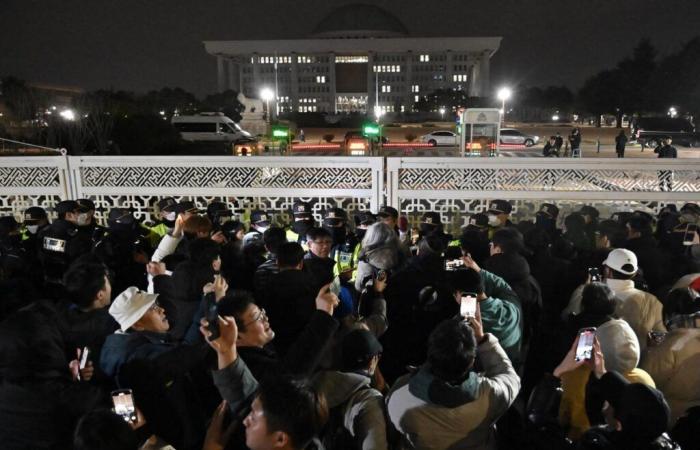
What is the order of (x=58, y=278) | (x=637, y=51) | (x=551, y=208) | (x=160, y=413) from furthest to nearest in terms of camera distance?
(x=637, y=51) < (x=551, y=208) < (x=58, y=278) < (x=160, y=413)

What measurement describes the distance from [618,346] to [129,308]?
253 cm

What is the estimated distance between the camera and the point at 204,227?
16.0 feet

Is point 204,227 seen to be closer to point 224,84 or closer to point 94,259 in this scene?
point 94,259

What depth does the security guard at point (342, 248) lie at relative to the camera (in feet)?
15.0

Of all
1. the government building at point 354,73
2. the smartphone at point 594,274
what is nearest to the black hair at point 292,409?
the smartphone at point 594,274

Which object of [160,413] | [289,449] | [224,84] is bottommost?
[160,413]

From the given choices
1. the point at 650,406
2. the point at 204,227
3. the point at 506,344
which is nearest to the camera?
the point at 650,406

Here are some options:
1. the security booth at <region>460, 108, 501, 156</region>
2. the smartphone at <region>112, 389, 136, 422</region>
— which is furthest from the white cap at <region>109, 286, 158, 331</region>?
the security booth at <region>460, 108, 501, 156</region>

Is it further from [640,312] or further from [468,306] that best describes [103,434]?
[640,312]

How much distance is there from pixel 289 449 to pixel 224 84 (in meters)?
70.9

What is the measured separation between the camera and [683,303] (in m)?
3.33

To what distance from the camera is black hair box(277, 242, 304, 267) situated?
359 cm

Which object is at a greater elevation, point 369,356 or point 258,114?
point 258,114

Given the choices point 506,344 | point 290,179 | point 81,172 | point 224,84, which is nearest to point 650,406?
point 506,344
